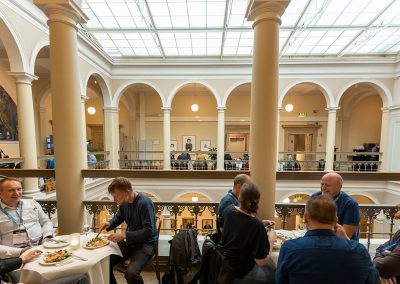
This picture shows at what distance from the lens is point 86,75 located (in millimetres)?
7539

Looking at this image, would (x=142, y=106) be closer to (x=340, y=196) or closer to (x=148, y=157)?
(x=148, y=157)

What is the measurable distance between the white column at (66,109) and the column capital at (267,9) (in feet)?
6.68

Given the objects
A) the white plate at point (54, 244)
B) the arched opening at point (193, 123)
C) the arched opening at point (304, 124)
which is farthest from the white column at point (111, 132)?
the arched opening at point (304, 124)

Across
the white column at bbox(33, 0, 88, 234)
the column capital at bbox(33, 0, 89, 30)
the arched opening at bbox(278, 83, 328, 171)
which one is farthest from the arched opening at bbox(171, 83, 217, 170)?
the column capital at bbox(33, 0, 89, 30)

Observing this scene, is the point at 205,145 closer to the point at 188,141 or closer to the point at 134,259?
the point at 188,141

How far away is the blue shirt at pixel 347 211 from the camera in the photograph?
201cm

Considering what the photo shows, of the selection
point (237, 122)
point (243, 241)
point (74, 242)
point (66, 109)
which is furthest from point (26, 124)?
point (237, 122)

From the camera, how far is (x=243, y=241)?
5.68 feet

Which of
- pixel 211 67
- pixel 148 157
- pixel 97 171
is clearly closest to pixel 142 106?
pixel 148 157

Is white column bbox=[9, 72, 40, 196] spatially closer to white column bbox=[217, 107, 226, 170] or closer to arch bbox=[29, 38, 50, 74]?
arch bbox=[29, 38, 50, 74]

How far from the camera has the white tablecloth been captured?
1682 mm

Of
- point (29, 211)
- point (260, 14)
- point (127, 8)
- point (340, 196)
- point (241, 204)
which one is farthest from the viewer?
point (127, 8)

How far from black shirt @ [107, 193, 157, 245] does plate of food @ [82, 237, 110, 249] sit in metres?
0.21

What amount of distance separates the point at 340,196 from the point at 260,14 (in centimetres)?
206
